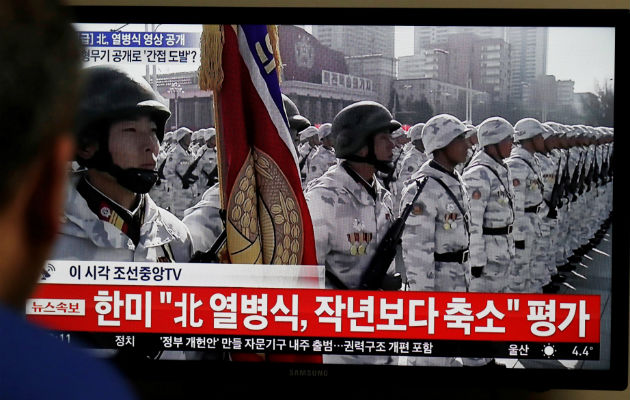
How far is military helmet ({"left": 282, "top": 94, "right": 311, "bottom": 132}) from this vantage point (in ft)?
5.74

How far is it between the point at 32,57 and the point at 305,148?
1.38 meters

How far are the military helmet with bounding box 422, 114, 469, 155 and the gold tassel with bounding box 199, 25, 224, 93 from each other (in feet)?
1.52

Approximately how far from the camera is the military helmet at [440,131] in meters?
1.73

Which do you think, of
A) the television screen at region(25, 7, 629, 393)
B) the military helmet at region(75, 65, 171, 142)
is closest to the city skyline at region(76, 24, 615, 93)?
the television screen at region(25, 7, 629, 393)

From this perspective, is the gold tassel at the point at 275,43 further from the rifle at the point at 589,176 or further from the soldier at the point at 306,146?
the rifle at the point at 589,176

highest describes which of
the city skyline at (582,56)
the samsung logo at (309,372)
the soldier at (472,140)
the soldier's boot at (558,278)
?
the city skyline at (582,56)

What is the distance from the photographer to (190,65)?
1.76 meters

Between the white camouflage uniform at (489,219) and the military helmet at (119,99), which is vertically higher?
the military helmet at (119,99)

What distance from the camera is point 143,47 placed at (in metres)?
1.77

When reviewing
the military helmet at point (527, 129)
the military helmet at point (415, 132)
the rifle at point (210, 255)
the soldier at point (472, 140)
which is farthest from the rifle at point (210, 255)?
the military helmet at point (527, 129)

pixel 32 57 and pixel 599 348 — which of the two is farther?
pixel 599 348

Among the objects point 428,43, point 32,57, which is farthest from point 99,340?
point 32,57

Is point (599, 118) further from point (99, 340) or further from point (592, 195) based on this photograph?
point (99, 340)

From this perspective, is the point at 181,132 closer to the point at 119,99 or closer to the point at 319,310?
the point at 119,99
